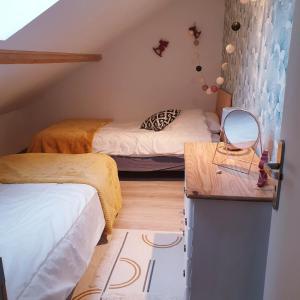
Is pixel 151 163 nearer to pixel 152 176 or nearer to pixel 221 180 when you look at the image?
pixel 152 176

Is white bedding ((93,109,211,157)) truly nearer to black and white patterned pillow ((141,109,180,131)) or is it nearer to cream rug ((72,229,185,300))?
black and white patterned pillow ((141,109,180,131))

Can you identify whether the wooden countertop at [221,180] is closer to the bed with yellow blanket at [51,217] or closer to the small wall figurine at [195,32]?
the bed with yellow blanket at [51,217]

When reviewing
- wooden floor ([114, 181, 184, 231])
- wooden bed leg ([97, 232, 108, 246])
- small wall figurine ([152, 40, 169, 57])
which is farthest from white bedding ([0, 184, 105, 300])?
small wall figurine ([152, 40, 169, 57])

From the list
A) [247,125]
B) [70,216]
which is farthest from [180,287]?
[247,125]

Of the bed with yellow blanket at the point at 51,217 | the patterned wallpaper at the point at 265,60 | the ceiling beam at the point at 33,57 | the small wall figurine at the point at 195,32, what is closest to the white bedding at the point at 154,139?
the bed with yellow blanket at the point at 51,217

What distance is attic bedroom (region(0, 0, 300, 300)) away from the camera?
1.32 meters

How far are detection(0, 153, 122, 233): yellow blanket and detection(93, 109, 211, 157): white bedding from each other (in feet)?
2.16

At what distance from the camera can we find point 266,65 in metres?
1.78

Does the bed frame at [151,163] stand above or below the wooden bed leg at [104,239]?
above

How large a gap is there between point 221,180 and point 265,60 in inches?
31.9

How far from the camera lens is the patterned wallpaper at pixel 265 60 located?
1.50 m

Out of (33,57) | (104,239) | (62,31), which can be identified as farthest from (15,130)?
(104,239)

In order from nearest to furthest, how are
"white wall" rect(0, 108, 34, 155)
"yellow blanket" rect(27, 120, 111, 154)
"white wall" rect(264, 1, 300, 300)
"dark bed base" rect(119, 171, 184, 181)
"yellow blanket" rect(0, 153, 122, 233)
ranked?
"white wall" rect(264, 1, 300, 300)
"yellow blanket" rect(0, 153, 122, 233)
"yellow blanket" rect(27, 120, 111, 154)
"dark bed base" rect(119, 171, 184, 181)
"white wall" rect(0, 108, 34, 155)

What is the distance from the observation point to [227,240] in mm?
1350
